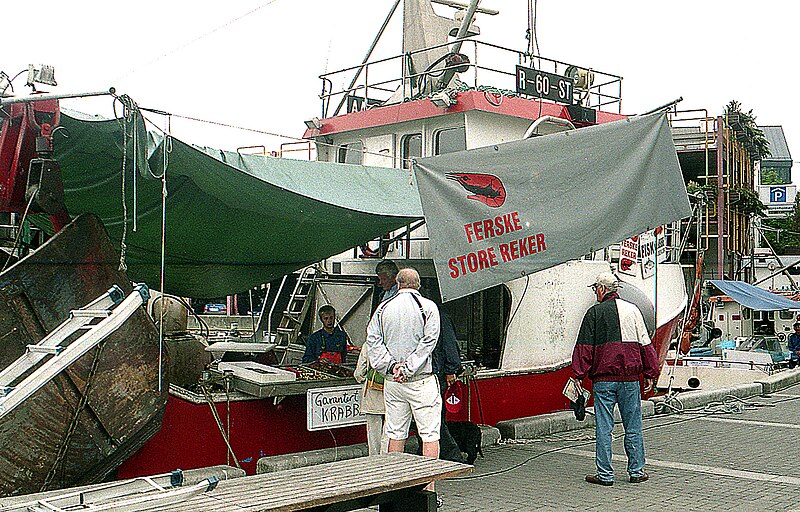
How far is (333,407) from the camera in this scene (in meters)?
8.51

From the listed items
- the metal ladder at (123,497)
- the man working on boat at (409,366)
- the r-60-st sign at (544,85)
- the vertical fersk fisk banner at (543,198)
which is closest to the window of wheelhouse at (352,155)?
the r-60-st sign at (544,85)

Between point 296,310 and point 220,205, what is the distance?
4.14 metres

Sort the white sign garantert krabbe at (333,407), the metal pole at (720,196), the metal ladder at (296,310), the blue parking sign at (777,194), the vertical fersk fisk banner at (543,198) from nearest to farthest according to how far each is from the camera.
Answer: the vertical fersk fisk banner at (543,198) < the white sign garantert krabbe at (333,407) < the metal ladder at (296,310) < the metal pole at (720,196) < the blue parking sign at (777,194)

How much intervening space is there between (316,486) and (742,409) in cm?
1098

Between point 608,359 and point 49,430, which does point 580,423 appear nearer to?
point 608,359

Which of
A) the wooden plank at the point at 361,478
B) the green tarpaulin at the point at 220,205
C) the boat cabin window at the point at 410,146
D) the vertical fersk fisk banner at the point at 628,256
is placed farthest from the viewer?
the vertical fersk fisk banner at the point at 628,256

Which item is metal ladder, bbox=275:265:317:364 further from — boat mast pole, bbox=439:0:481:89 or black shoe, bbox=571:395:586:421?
black shoe, bbox=571:395:586:421

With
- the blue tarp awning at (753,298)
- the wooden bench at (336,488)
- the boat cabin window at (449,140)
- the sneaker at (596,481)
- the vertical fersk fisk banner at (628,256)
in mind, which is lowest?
→ the sneaker at (596,481)

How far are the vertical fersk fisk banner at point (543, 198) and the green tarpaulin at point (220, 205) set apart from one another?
94 centimetres

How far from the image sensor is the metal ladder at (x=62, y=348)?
438cm

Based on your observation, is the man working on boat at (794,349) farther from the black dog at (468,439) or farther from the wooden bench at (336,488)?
the wooden bench at (336,488)

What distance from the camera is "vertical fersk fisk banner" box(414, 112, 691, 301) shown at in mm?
7773

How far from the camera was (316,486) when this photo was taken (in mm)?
4879

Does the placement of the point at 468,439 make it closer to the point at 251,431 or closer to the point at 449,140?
the point at 251,431
